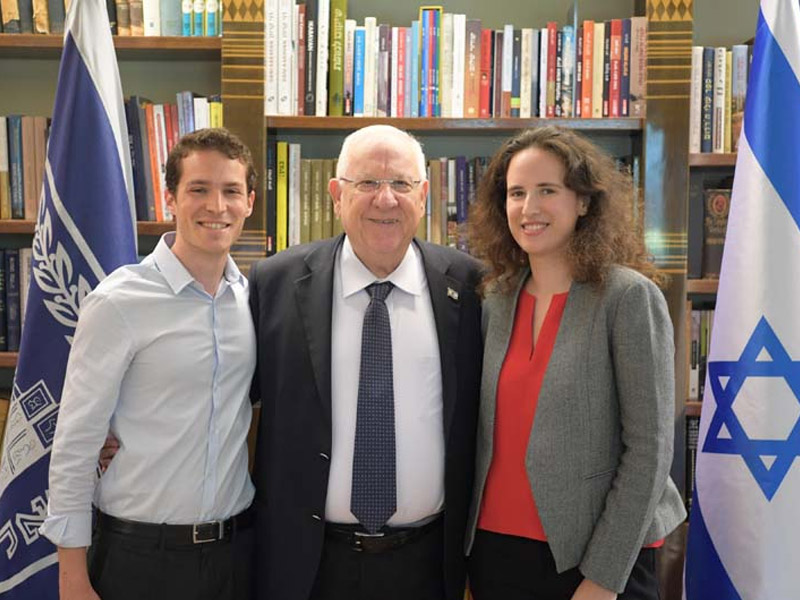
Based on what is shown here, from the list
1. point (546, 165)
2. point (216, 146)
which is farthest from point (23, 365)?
point (546, 165)

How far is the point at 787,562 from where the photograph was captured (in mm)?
2172

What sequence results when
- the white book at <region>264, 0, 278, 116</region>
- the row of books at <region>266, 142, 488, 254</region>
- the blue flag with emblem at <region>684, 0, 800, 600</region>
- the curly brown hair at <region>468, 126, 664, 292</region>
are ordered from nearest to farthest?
the curly brown hair at <region>468, 126, 664, 292</region> < the blue flag with emblem at <region>684, 0, 800, 600</region> < the white book at <region>264, 0, 278, 116</region> < the row of books at <region>266, 142, 488, 254</region>

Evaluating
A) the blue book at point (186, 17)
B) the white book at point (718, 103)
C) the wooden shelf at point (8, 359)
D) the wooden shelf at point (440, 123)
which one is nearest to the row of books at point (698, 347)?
the white book at point (718, 103)

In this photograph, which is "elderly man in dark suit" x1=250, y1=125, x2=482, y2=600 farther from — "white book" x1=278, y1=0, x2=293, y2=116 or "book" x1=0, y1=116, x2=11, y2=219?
"book" x1=0, y1=116, x2=11, y2=219

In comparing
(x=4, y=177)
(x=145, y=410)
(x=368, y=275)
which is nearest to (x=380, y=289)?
(x=368, y=275)

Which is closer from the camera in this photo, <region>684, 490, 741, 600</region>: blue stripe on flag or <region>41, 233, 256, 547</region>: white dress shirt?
<region>41, 233, 256, 547</region>: white dress shirt

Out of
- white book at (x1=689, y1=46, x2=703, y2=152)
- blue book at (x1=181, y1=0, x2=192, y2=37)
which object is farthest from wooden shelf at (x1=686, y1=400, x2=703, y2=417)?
blue book at (x1=181, y1=0, x2=192, y2=37)

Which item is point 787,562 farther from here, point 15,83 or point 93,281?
point 15,83

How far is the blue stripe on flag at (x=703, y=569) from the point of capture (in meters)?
2.25

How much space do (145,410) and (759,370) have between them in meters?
1.60

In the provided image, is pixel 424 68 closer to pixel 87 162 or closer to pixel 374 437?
pixel 87 162

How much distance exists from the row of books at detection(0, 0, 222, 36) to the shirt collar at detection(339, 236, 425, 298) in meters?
1.10

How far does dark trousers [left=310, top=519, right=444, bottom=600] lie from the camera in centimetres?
178

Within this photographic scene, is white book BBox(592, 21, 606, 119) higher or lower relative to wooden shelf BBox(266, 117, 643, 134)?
higher
